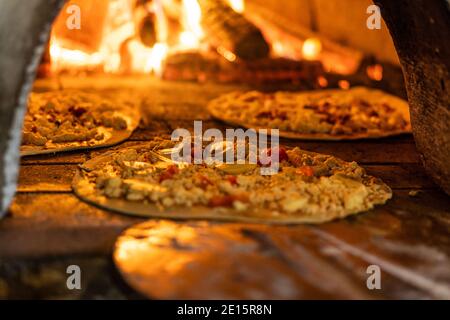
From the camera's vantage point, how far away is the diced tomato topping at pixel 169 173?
294 cm

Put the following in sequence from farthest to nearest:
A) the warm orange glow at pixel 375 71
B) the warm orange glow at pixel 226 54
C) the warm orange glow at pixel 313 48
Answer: the warm orange glow at pixel 313 48 → the warm orange glow at pixel 375 71 → the warm orange glow at pixel 226 54

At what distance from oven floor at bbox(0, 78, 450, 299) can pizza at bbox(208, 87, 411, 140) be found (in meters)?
1.15

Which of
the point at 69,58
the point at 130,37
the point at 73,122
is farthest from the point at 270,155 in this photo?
the point at 130,37

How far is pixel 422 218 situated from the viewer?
9.34 ft

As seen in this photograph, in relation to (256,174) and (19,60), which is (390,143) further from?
(19,60)

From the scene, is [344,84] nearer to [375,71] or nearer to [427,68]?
[375,71]

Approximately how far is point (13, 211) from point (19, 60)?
684mm

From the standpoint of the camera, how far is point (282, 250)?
245 centimetres

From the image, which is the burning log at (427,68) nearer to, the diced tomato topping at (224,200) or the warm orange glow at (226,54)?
the diced tomato topping at (224,200)

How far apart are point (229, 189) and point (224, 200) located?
0.30ft

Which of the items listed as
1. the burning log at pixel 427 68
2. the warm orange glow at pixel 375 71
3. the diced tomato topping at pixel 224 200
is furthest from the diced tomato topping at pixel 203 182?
the warm orange glow at pixel 375 71

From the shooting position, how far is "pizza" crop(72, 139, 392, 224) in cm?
270

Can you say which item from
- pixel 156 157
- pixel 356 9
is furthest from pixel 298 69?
pixel 156 157

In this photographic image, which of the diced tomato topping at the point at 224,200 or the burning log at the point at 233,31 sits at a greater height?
the burning log at the point at 233,31
